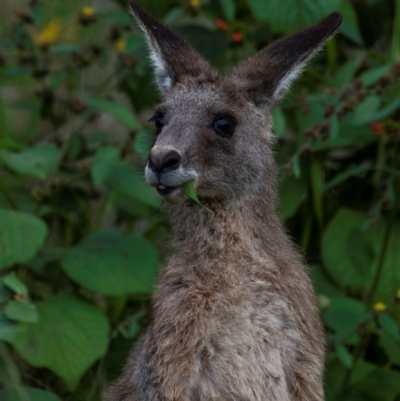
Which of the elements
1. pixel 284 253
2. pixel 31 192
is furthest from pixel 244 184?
pixel 31 192

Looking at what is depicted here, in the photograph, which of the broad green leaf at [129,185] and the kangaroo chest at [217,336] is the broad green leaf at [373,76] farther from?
the kangaroo chest at [217,336]

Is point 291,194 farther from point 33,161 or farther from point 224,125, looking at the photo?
point 224,125

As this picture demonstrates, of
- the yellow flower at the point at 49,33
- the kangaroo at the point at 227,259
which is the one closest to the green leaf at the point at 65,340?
the kangaroo at the point at 227,259

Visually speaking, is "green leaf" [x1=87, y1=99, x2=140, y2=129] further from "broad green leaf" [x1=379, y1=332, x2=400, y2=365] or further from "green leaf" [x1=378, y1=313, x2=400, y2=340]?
"broad green leaf" [x1=379, y1=332, x2=400, y2=365]

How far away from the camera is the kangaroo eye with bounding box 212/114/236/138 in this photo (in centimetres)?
473

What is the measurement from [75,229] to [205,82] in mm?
2513

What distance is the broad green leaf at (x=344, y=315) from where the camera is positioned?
5.79 metres

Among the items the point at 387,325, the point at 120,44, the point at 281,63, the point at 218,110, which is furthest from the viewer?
the point at 120,44

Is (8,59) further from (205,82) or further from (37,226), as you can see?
(205,82)

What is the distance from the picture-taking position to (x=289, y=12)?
611 cm

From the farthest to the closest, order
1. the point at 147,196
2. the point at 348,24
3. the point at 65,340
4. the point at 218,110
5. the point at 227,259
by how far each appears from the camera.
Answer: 1. the point at 348,24
2. the point at 147,196
3. the point at 65,340
4. the point at 218,110
5. the point at 227,259

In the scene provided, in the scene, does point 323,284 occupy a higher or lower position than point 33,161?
lower

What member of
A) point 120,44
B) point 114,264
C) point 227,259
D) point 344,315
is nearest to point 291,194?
point 344,315

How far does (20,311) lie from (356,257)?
8.14ft
